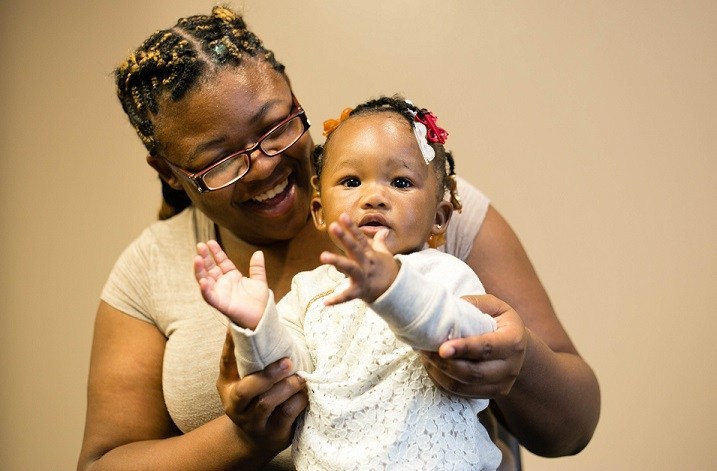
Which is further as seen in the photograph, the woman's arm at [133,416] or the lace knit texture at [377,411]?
the woman's arm at [133,416]

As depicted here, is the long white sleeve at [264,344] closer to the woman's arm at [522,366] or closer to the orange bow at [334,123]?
the woman's arm at [522,366]

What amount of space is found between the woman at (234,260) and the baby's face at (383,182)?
231mm

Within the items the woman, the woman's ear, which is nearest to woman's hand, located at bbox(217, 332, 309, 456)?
the woman

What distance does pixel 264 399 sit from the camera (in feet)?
4.64

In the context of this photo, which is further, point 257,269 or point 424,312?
point 257,269

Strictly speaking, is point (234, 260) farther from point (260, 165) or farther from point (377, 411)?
point (377, 411)

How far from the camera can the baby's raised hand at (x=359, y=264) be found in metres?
1.09

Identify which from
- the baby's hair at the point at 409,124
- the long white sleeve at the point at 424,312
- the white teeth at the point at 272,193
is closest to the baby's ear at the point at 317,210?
the baby's hair at the point at 409,124

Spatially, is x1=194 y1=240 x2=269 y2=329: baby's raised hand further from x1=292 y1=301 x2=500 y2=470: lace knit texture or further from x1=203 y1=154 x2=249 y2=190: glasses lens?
x1=203 y1=154 x2=249 y2=190: glasses lens

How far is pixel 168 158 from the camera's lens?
1.78 m

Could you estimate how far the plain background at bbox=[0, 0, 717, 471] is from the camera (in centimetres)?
253

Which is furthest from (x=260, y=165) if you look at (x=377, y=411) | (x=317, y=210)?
(x=377, y=411)

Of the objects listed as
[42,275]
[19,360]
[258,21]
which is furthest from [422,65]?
[19,360]

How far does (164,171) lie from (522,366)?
2.72 feet
